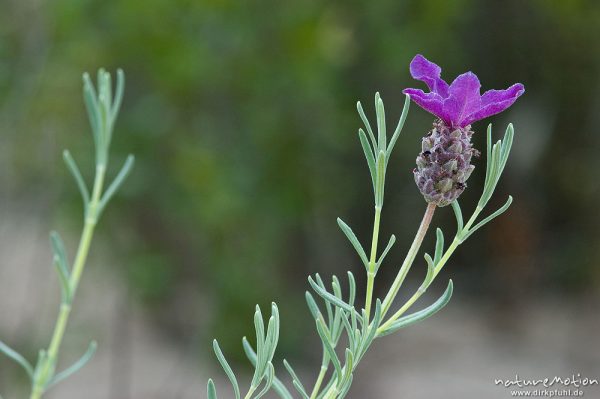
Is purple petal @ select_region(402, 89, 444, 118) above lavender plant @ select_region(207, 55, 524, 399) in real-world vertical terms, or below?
above

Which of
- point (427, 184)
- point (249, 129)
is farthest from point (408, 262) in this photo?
point (249, 129)

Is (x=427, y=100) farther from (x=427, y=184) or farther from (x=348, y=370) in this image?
(x=348, y=370)

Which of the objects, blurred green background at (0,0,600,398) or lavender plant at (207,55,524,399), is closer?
lavender plant at (207,55,524,399)

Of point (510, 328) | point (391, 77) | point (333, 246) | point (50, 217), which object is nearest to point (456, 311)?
point (510, 328)

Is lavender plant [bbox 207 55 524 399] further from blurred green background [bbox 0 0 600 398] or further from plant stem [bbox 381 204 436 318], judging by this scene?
blurred green background [bbox 0 0 600 398]

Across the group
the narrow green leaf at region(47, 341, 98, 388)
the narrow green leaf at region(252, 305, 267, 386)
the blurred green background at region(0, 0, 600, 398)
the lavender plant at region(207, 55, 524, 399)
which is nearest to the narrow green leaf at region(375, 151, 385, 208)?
the lavender plant at region(207, 55, 524, 399)

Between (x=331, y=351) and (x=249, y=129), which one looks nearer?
(x=331, y=351)

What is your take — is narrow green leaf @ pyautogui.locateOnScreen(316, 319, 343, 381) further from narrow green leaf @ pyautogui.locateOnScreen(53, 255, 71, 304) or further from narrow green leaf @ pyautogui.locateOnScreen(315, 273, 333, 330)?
narrow green leaf @ pyautogui.locateOnScreen(53, 255, 71, 304)

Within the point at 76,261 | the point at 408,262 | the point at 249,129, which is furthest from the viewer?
the point at 249,129

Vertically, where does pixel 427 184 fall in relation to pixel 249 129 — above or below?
above
